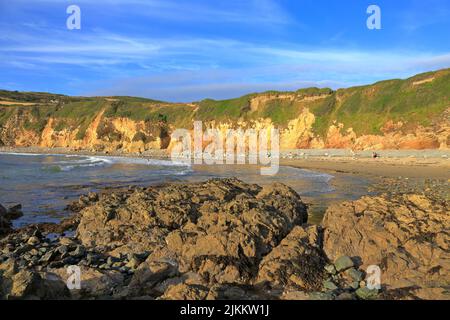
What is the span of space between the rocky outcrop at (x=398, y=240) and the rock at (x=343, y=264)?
42 centimetres

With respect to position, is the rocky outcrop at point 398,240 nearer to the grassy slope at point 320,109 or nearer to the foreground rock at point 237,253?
the foreground rock at point 237,253

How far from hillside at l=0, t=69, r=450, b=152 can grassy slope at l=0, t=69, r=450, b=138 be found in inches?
4.9

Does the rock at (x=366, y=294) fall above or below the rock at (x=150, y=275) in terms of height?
below

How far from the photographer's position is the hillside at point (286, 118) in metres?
49.1

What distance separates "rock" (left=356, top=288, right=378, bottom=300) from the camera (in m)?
7.01

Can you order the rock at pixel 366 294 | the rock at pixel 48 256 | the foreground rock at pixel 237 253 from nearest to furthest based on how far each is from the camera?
the rock at pixel 366 294 < the foreground rock at pixel 237 253 < the rock at pixel 48 256

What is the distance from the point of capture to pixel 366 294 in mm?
7121

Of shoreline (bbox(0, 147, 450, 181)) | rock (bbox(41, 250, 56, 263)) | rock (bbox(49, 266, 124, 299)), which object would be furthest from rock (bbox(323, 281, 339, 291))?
shoreline (bbox(0, 147, 450, 181))

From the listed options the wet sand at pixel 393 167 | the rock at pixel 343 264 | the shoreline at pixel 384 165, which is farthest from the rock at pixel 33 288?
the wet sand at pixel 393 167

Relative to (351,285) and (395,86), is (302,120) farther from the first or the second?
(351,285)

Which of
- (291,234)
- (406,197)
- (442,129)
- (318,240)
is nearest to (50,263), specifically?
(291,234)

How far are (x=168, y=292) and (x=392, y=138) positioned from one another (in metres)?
47.5

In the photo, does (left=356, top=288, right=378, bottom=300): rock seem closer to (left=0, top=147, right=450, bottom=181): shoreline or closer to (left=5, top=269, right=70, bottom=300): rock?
(left=5, top=269, right=70, bottom=300): rock

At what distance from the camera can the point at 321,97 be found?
6488cm
